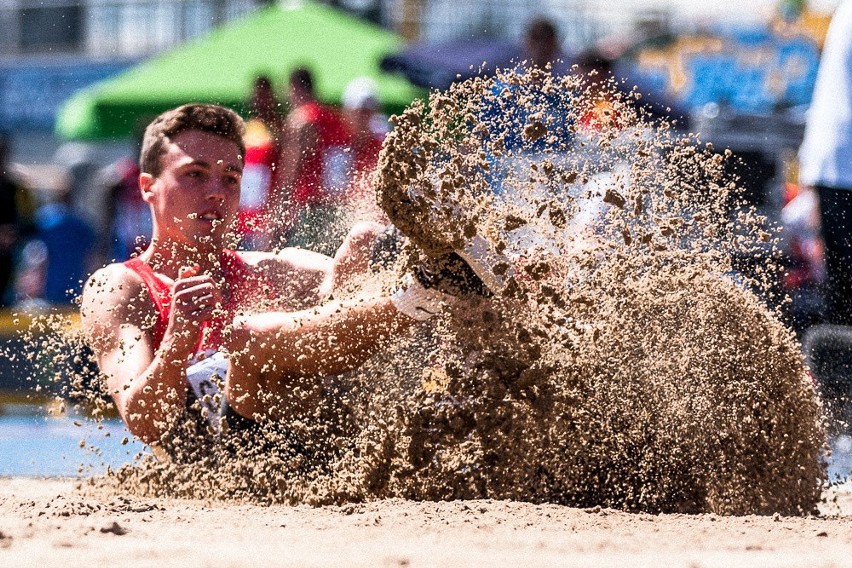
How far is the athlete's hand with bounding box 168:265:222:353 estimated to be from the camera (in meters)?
3.87

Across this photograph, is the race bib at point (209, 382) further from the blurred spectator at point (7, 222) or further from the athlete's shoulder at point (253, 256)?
the blurred spectator at point (7, 222)

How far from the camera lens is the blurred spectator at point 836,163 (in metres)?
4.88

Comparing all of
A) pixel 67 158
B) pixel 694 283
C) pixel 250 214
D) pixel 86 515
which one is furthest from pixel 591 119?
pixel 67 158

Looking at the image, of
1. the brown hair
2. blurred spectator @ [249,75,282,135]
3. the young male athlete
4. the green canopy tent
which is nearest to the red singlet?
the young male athlete

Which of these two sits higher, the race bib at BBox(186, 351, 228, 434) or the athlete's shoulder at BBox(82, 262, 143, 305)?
the athlete's shoulder at BBox(82, 262, 143, 305)

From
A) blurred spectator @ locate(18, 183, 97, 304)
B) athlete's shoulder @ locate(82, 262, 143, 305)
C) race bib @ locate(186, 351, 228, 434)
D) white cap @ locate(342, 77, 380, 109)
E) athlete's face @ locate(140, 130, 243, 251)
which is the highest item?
athlete's face @ locate(140, 130, 243, 251)

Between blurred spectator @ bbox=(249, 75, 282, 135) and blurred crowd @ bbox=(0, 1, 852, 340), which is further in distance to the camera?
blurred spectator @ bbox=(249, 75, 282, 135)

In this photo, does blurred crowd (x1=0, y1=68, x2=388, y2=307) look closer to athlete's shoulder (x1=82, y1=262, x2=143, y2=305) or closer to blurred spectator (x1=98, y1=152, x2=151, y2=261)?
blurred spectator (x1=98, y1=152, x2=151, y2=261)

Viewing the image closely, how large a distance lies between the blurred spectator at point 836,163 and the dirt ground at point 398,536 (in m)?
1.30

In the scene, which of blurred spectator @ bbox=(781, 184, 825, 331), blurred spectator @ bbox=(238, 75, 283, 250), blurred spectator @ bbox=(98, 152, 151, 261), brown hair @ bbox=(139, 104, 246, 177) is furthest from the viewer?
blurred spectator @ bbox=(98, 152, 151, 261)

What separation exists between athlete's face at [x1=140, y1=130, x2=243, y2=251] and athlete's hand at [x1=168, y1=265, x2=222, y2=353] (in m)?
0.40

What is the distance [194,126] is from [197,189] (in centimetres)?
24

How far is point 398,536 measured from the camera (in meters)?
3.14

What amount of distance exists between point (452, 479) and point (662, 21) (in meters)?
12.1
